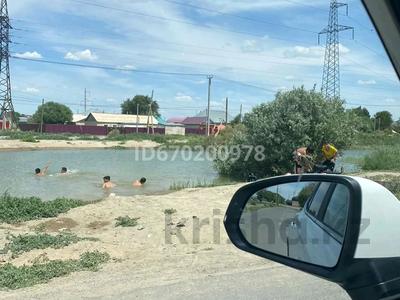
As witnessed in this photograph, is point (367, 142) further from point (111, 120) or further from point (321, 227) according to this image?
point (111, 120)

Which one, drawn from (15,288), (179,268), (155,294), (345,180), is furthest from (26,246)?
(345,180)

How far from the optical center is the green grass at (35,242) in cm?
800

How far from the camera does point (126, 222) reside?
1063 centimetres

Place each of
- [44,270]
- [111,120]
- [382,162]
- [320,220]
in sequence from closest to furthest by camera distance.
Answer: [320,220] → [44,270] → [382,162] → [111,120]

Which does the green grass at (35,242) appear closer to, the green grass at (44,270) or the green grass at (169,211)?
the green grass at (44,270)

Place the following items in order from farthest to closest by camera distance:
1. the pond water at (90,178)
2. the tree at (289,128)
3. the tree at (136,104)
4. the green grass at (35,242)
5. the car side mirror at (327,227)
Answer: the tree at (136,104) < the tree at (289,128) < the pond water at (90,178) < the green grass at (35,242) < the car side mirror at (327,227)

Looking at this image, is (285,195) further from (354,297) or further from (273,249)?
(354,297)

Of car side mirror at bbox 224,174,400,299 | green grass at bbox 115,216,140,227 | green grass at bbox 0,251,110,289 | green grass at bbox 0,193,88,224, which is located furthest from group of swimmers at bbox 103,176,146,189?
car side mirror at bbox 224,174,400,299

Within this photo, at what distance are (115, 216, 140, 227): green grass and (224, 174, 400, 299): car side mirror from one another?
7.60m

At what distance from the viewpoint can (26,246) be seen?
813cm

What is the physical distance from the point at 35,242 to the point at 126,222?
2.59 metres

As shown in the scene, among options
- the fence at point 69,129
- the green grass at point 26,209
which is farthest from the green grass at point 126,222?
the fence at point 69,129

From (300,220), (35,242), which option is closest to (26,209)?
(35,242)

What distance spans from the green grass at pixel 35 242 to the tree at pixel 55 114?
339 feet
